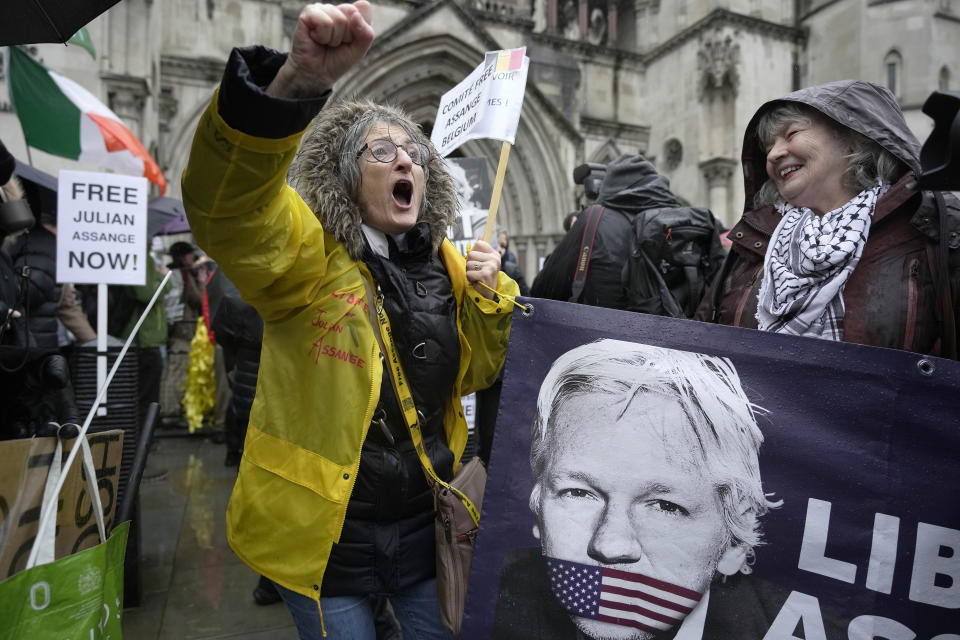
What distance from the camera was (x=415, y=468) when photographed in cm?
171

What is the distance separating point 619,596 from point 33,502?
134 centimetres

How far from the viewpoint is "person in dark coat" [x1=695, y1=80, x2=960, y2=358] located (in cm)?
154

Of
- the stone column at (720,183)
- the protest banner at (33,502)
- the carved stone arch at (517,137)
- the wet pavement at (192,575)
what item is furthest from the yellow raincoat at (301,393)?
the stone column at (720,183)

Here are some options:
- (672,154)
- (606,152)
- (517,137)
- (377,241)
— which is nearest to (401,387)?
(377,241)

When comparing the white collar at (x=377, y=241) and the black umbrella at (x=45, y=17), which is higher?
the black umbrella at (x=45, y=17)

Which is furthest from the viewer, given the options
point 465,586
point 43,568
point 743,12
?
point 743,12

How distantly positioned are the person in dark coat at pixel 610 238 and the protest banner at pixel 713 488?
2.06 m

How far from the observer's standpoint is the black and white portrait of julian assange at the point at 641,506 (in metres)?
1.38

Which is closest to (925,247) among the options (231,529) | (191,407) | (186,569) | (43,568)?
(231,529)

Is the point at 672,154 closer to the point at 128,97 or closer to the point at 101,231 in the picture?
the point at 128,97

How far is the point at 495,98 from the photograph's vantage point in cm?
218

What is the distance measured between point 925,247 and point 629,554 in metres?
1.03

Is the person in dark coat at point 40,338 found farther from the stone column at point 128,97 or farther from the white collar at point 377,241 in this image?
the stone column at point 128,97

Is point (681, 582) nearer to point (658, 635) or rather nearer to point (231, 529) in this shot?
point (658, 635)
